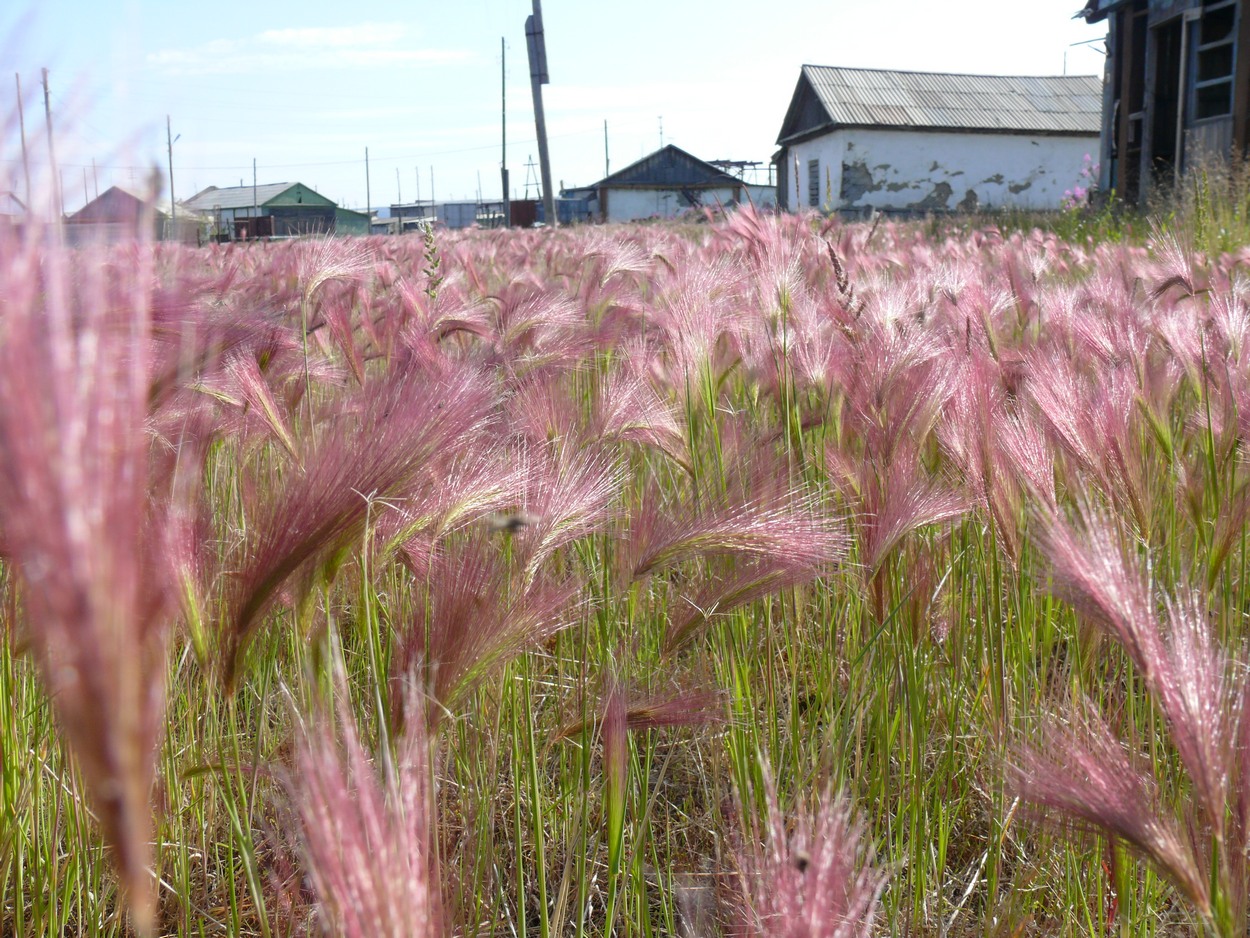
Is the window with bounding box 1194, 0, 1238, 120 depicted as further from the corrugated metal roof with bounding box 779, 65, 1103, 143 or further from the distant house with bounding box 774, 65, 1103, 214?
the corrugated metal roof with bounding box 779, 65, 1103, 143

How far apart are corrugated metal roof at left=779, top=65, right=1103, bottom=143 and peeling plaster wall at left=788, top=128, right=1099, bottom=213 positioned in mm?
306

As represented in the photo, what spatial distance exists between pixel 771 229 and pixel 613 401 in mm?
959

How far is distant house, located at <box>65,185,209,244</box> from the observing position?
0.36m

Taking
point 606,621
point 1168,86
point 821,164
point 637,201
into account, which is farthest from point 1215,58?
point 637,201

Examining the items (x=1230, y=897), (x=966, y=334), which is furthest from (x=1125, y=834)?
(x=966, y=334)

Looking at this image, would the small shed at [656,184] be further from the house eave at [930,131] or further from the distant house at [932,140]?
the house eave at [930,131]

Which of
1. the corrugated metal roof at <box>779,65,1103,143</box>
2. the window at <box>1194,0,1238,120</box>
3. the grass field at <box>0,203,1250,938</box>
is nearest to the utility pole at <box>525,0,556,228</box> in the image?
the window at <box>1194,0,1238,120</box>

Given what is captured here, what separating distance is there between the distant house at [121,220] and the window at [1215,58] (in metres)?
13.2

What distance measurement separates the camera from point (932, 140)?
22906 millimetres

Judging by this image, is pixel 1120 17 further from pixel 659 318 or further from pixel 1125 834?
pixel 1125 834

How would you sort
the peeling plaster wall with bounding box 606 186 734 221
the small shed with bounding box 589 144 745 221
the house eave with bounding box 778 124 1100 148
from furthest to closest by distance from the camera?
the peeling plaster wall with bounding box 606 186 734 221
the small shed with bounding box 589 144 745 221
the house eave with bounding box 778 124 1100 148

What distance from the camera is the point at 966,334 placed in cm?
169

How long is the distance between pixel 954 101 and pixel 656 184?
16980mm

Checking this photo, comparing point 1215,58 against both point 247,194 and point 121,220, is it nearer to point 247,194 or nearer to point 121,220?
point 121,220
